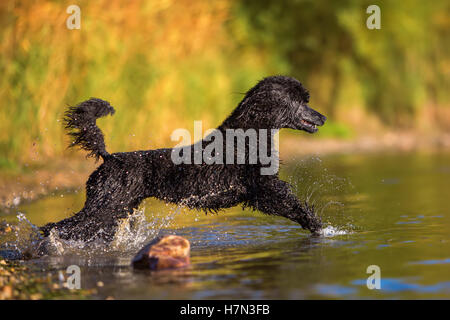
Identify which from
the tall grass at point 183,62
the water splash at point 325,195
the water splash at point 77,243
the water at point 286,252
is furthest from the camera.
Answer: the tall grass at point 183,62

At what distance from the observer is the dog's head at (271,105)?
7.47m

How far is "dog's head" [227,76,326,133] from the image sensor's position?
24.5ft

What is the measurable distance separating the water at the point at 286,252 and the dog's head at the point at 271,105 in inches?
46.7

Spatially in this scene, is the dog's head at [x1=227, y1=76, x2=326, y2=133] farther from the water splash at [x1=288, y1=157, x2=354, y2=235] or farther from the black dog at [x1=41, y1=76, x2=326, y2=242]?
the water splash at [x1=288, y1=157, x2=354, y2=235]

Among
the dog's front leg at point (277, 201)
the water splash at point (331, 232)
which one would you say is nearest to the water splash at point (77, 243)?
the dog's front leg at point (277, 201)

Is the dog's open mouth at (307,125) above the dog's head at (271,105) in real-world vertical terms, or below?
below

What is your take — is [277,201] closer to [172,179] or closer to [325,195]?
[172,179]

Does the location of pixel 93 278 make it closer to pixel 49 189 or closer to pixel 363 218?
pixel 363 218

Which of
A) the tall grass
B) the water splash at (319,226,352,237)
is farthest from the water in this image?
the tall grass

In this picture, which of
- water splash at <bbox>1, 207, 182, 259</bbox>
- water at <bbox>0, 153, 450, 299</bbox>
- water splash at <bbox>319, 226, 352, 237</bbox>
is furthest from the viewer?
water splash at <bbox>319, 226, 352, 237</bbox>

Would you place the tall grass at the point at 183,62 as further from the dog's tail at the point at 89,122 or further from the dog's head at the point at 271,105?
the dog's tail at the point at 89,122

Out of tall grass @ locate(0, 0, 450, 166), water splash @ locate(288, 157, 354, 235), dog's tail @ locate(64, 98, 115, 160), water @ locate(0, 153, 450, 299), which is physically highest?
tall grass @ locate(0, 0, 450, 166)

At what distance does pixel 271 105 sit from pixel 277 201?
939mm
